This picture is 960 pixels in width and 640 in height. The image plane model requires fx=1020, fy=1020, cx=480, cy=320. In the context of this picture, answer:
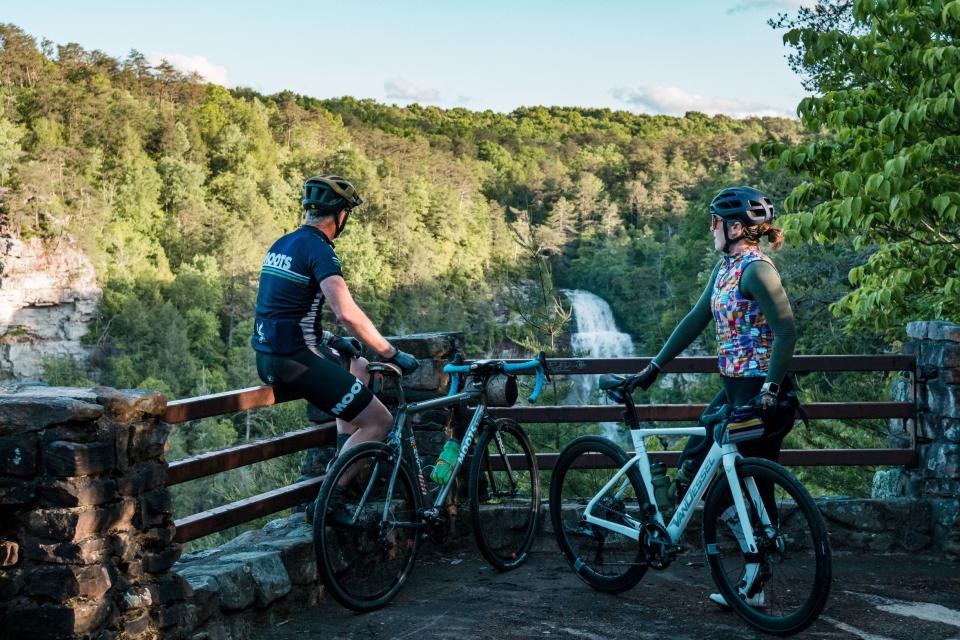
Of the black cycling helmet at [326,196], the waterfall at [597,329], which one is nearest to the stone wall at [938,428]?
→ the black cycling helmet at [326,196]

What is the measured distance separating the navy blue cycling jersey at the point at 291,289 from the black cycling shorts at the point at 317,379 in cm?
5

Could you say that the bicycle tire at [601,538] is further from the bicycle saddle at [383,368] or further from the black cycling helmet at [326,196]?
the black cycling helmet at [326,196]

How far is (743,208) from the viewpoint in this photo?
4.52 meters

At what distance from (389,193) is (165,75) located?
30128mm

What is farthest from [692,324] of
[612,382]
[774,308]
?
[774,308]

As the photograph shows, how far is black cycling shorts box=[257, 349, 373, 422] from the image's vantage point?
15.3 feet

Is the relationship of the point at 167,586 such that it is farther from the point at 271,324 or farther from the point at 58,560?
the point at 271,324

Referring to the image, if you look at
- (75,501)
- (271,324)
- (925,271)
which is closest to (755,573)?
(271,324)

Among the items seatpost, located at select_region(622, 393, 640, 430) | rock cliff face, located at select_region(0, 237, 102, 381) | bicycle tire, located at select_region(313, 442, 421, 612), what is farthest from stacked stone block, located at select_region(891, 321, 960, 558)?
rock cliff face, located at select_region(0, 237, 102, 381)

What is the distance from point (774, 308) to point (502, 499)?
7.11 ft

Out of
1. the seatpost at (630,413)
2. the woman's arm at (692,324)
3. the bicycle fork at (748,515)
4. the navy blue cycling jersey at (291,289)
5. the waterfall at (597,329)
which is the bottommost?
the waterfall at (597,329)

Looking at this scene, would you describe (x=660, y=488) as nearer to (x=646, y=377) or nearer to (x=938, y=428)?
(x=646, y=377)

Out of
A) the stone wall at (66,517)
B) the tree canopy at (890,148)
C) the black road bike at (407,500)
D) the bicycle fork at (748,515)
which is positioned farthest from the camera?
the tree canopy at (890,148)

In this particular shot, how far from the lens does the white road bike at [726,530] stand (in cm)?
431
